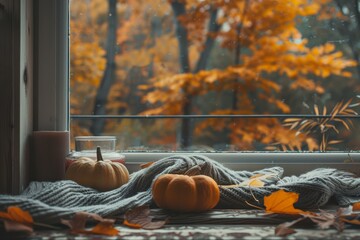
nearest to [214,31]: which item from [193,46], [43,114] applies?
[193,46]

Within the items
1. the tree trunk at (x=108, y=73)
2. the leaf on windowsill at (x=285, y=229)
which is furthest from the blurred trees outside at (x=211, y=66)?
the leaf on windowsill at (x=285, y=229)

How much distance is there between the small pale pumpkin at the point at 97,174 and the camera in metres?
1.07

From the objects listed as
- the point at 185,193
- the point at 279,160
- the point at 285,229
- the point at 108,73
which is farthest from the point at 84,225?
the point at 108,73

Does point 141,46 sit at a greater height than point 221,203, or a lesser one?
greater

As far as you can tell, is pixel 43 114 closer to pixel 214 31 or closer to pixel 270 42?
pixel 214 31

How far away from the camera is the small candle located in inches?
45.1

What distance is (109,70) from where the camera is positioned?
1513mm

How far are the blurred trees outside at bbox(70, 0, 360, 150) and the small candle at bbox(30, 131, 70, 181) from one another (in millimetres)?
172

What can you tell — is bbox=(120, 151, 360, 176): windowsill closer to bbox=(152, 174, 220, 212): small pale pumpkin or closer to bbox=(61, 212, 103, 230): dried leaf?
bbox=(152, 174, 220, 212): small pale pumpkin

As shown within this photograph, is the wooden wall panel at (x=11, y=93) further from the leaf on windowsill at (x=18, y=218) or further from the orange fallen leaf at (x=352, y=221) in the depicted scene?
the orange fallen leaf at (x=352, y=221)

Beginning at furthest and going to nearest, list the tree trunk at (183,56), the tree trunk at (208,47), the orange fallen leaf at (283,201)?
the tree trunk at (208,47)
the tree trunk at (183,56)
the orange fallen leaf at (283,201)

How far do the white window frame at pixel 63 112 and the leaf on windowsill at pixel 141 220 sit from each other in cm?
40

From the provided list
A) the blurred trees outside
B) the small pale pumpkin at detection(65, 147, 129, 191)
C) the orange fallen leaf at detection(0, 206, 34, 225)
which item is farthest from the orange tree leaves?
the orange fallen leaf at detection(0, 206, 34, 225)

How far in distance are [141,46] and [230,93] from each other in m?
0.35
